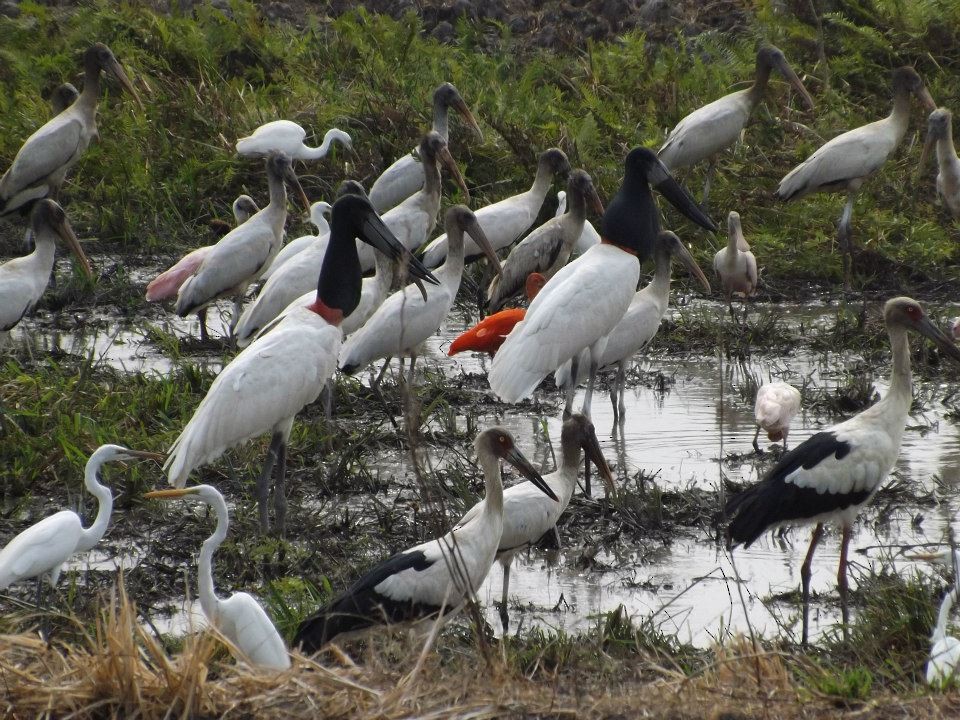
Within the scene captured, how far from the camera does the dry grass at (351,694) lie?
12.3 ft

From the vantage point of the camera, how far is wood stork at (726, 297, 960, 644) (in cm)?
566

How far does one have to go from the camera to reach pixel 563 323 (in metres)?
7.75

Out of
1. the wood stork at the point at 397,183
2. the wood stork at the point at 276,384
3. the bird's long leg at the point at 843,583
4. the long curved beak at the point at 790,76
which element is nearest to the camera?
the bird's long leg at the point at 843,583

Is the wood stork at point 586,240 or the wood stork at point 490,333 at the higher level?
the wood stork at point 586,240

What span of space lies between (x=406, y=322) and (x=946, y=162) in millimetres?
5337

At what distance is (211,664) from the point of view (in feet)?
13.8

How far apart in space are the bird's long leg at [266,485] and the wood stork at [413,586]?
4.69ft

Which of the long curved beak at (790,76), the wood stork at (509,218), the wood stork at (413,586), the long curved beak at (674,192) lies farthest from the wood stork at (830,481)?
the long curved beak at (790,76)

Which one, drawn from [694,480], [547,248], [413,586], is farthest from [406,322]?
[413,586]

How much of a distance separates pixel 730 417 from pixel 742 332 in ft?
4.73

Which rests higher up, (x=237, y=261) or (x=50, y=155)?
(x=50, y=155)

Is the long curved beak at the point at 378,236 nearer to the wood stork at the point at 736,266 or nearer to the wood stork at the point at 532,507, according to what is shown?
the wood stork at the point at 532,507

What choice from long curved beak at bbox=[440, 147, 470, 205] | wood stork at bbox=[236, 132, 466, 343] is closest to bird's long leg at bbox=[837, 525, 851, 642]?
wood stork at bbox=[236, 132, 466, 343]

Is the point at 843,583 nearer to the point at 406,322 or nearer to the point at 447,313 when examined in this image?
the point at 406,322
